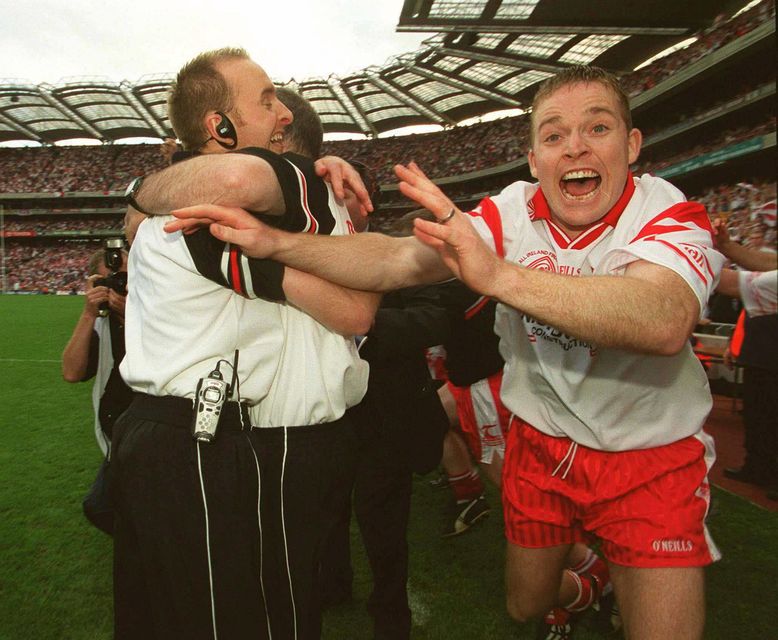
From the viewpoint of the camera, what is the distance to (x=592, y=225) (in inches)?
78.5

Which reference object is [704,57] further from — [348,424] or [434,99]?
[348,424]

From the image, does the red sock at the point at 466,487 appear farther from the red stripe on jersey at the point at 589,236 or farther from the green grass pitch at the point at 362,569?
the red stripe on jersey at the point at 589,236

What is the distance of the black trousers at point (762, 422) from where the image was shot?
4596mm

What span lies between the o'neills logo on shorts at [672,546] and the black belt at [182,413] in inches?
52.4

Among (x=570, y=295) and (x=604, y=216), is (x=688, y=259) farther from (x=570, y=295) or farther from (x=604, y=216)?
(x=604, y=216)

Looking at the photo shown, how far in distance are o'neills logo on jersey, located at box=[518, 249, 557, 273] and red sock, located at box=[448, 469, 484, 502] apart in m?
2.33

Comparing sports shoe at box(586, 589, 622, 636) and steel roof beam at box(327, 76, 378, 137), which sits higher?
steel roof beam at box(327, 76, 378, 137)

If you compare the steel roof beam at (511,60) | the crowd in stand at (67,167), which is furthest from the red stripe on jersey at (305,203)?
the crowd in stand at (67,167)

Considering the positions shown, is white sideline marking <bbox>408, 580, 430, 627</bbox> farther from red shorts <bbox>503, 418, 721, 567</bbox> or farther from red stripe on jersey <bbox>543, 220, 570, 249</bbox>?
red stripe on jersey <bbox>543, 220, 570, 249</bbox>

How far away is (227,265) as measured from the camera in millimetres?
1373

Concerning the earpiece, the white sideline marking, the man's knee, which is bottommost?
the white sideline marking

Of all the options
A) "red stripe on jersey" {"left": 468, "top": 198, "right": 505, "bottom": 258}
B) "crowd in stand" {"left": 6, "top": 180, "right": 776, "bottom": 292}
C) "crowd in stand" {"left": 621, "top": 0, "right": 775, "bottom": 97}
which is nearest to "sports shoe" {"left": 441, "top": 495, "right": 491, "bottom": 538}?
"red stripe on jersey" {"left": 468, "top": 198, "right": 505, "bottom": 258}

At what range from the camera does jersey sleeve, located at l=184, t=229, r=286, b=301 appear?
137cm

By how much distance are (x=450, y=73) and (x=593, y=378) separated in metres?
29.1
